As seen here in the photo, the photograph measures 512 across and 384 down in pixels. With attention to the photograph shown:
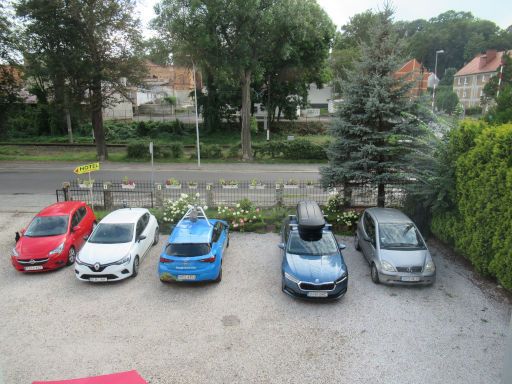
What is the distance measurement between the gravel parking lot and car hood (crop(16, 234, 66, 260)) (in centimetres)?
66

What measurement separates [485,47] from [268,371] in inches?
4460

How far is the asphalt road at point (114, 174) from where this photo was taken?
64.3 feet

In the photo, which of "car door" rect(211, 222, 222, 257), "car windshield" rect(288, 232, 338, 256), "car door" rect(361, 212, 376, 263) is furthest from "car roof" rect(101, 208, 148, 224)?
"car door" rect(361, 212, 376, 263)

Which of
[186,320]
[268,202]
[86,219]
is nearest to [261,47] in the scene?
[268,202]

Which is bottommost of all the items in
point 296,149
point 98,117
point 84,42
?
point 296,149

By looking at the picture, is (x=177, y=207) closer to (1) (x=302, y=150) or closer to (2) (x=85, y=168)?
(2) (x=85, y=168)

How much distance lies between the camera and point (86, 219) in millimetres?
12898

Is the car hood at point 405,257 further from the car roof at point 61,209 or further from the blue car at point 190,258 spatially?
the car roof at point 61,209

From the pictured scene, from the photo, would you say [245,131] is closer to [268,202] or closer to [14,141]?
[268,202]

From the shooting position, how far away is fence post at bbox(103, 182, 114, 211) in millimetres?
15672

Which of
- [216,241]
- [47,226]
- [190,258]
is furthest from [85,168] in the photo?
[190,258]

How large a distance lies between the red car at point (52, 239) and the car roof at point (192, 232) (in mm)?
3314

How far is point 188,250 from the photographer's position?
993cm

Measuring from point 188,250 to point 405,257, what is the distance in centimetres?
545
